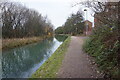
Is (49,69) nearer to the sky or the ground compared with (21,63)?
nearer to the sky

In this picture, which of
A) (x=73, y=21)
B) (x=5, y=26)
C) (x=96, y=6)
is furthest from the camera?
(x=73, y=21)

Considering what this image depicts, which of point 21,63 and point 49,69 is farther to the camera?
point 21,63

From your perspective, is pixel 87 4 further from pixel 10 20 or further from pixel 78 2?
pixel 10 20

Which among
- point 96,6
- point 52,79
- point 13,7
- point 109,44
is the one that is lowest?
point 52,79

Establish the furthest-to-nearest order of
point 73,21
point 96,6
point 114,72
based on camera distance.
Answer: point 73,21 < point 96,6 < point 114,72

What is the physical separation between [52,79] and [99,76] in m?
1.70

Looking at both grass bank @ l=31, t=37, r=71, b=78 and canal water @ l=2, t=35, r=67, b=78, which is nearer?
grass bank @ l=31, t=37, r=71, b=78

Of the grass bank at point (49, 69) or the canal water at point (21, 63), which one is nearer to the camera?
the grass bank at point (49, 69)

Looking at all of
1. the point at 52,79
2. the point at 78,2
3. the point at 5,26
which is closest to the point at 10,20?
the point at 5,26

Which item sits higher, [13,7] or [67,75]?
[13,7]

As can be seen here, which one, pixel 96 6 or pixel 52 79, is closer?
pixel 52 79

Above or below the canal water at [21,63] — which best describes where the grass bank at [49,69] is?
above

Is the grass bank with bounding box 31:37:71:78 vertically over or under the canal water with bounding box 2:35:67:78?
over

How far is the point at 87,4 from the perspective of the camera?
910 centimetres
